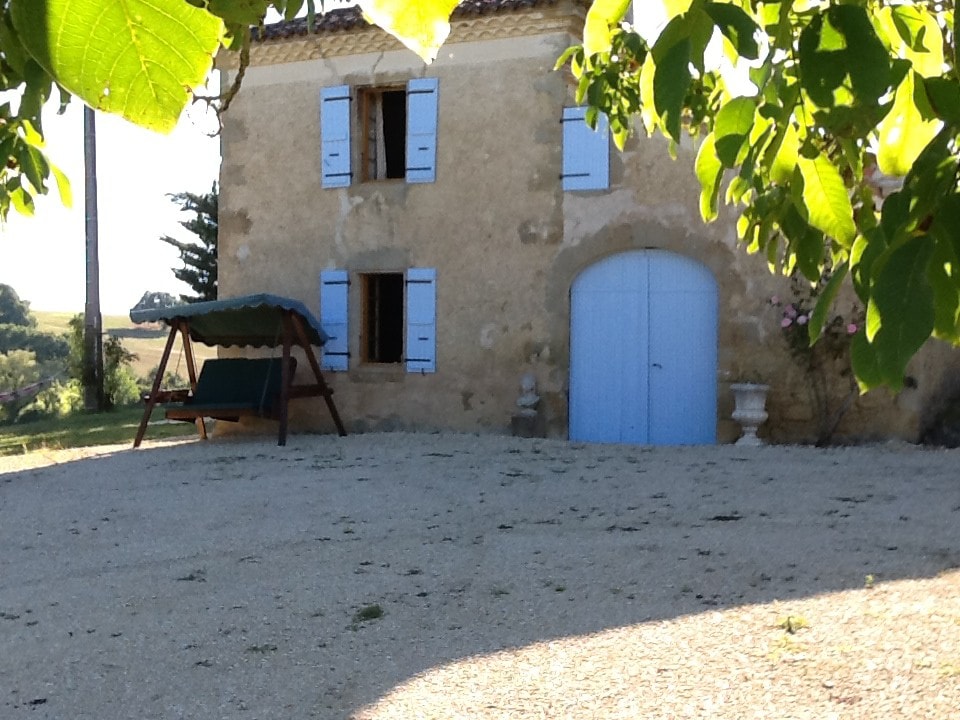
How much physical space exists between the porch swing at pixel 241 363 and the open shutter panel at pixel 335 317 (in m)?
0.18

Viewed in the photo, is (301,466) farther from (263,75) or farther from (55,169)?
(55,169)

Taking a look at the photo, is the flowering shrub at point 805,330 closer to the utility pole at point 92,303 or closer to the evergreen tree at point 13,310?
the utility pole at point 92,303

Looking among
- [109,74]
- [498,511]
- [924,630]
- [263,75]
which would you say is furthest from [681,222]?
[109,74]

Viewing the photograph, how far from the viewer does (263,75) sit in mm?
10000

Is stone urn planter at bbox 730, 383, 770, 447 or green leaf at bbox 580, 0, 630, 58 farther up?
green leaf at bbox 580, 0, 630, 58

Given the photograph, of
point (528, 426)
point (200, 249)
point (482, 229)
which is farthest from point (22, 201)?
point (200, 249)

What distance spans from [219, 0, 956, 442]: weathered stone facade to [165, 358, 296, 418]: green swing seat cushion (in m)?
0.77

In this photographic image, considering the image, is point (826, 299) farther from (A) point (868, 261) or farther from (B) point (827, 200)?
(B) point (827, 200)

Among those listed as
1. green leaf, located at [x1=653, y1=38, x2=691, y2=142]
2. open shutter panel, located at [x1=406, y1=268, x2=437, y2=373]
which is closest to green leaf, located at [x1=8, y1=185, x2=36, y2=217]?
green leaf, located at [x1=653, y1=38, x2=691, y2=142]

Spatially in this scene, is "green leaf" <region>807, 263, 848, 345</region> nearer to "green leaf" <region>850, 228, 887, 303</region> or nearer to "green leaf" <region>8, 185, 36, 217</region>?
"green leaf" <region>850, 228, 887, 303</region>

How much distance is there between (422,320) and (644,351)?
2177 mm

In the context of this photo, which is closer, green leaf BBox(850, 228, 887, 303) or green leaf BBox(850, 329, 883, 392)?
green leaf BBox(850, 329, 883, 392)

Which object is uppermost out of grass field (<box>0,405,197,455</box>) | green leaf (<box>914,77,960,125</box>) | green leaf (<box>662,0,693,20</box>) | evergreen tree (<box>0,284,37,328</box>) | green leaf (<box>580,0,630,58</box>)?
evergreen tree (<box>0,284,37,328</box>)

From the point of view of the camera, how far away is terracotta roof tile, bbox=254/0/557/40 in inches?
346
